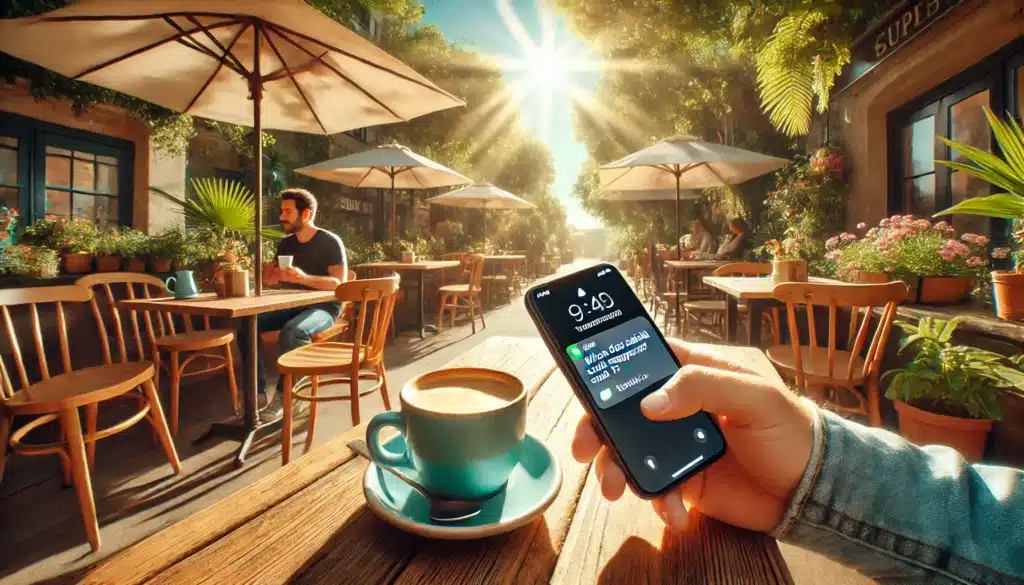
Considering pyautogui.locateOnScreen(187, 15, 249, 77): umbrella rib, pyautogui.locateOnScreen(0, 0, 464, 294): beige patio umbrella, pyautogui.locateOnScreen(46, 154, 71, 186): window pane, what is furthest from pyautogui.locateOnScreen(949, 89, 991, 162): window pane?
pyautogui.locateOnScreen(46, 154, 71, 186): window pane

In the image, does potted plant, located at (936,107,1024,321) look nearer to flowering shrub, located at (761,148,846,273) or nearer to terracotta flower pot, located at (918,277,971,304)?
terracotta flower pot, located at (918,277,971,304)

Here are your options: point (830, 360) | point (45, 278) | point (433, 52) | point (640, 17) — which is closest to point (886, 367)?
point (830, 360)

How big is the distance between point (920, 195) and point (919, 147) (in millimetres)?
518

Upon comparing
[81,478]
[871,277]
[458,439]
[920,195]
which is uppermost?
[920,195]

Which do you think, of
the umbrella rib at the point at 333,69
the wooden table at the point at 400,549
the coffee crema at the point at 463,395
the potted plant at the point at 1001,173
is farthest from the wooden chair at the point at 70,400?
the potted plant at the point at 1001,173

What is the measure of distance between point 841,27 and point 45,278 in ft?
23.0

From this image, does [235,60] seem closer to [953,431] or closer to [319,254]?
[319,254]

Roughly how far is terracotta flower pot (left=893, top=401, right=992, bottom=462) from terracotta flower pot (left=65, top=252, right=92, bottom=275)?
6925mm

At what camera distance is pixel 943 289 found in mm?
3162

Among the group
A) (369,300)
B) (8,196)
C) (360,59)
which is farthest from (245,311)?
(8,196)

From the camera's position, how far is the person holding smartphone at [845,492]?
521mm

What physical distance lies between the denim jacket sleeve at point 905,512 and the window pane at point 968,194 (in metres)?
4.75

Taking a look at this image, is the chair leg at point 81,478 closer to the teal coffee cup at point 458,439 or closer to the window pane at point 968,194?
the teal coffee cup at point 458,439

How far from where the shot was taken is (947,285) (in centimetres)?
315
